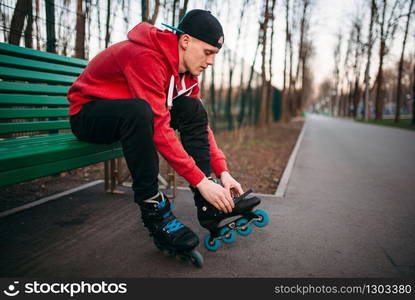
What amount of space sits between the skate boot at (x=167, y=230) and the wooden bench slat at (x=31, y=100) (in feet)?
3.89

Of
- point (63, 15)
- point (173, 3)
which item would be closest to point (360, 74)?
point (173, 3)

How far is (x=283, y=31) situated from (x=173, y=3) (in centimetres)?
1290

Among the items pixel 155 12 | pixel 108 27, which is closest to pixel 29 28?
pixel 108 27

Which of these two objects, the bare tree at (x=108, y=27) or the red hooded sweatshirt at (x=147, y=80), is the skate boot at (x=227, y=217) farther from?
the bare tree at (x=108, y=27)

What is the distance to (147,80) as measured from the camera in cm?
166

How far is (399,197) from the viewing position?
11.4 ft

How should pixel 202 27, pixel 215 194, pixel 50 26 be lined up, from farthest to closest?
pixel 50 26 < pixel 202 27 < pixel 215 194

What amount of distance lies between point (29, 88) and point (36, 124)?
10.5 inches

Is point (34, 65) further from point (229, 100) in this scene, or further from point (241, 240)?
point (229, 100)

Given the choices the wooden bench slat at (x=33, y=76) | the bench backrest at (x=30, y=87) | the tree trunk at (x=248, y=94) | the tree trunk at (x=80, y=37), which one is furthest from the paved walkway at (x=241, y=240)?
the tree trunk at (x=248, y=94)

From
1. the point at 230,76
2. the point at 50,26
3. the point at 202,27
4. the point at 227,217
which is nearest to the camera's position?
the point at 202,27

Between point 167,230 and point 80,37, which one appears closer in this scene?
point 167,230

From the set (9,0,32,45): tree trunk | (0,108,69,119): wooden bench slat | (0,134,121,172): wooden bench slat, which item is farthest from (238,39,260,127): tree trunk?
(0,134,121,172): wooden bench slat

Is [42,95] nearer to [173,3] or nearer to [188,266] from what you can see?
[188,266]
